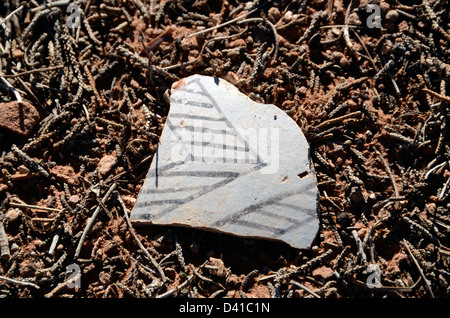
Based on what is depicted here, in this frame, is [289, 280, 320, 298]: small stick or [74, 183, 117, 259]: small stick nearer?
[289, 280, 320, 298]: small stick

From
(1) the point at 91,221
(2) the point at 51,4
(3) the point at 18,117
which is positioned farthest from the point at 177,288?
(2) the point at 51,4

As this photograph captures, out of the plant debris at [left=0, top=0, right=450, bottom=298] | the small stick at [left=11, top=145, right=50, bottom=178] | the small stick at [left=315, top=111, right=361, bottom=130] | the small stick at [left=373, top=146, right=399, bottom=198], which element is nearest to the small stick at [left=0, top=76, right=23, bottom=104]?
the plant debris at [left=0, top=0, right=450, bottom=298]

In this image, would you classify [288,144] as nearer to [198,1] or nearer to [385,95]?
[385,95]

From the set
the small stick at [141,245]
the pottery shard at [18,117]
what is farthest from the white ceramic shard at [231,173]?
the pottery shard at [18,117]

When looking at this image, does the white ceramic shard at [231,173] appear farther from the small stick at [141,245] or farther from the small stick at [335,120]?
the small stick at [335,120]

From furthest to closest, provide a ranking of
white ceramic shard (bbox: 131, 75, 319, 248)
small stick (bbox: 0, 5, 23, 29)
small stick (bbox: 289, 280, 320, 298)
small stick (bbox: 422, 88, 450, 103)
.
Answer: small stick (bbox: 0, 5, 23, 29), small stick (bbox: 422, 88, 450, 103), white ceramic shard (bbox: 131, 75, 319, 248), small stick (bbox: 289, 280, 320, 298)

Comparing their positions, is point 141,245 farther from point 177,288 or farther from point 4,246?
point 4,246

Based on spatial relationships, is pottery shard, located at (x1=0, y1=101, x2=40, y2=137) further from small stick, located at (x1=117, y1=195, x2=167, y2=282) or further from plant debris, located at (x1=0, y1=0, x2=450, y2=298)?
small stick, located at (x1=117, y1=195, x2=167, y2=282)
